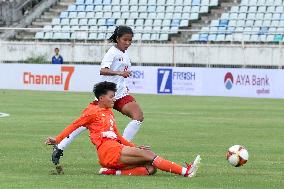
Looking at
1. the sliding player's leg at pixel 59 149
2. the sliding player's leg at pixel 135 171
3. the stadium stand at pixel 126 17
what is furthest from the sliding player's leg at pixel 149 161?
the stadium stand at pixel 126 17

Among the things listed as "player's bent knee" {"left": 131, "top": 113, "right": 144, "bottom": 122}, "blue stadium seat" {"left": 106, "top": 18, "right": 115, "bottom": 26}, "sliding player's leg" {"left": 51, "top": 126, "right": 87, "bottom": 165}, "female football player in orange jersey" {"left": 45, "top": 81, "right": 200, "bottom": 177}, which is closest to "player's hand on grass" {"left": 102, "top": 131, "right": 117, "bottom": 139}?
"female football player in orange jersey" {"left": 45, "top": 81, "right": 200, "bottom": 177}

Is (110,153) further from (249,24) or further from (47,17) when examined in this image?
(47,17)

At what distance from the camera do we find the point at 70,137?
14.0 m

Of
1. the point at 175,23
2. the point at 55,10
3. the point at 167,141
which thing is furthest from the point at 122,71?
the point at 55,10

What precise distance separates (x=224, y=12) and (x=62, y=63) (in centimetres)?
898

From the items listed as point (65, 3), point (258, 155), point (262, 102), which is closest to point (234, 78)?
point (262, 102)

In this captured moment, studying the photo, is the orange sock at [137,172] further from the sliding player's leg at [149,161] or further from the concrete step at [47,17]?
the concrete step at [47,17]

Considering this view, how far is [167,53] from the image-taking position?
141 feet

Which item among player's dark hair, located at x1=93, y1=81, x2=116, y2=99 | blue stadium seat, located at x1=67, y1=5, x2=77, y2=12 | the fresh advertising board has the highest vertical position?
blue stadium seat, located at x1=67, y1=5, x2=77, y2=12

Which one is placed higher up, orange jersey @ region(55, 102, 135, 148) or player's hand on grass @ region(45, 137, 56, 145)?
orange jersey @ region(55, 102, 135, 148)

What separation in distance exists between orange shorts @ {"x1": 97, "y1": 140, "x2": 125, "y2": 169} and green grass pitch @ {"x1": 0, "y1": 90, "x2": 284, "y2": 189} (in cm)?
21

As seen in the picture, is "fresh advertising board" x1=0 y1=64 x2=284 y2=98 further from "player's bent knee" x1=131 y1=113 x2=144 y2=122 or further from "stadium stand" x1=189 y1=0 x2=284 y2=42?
"player's bent knee" x1=131 y1=113 x2=144 y2=122

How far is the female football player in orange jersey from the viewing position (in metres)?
12.5

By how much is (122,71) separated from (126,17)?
3561cm
